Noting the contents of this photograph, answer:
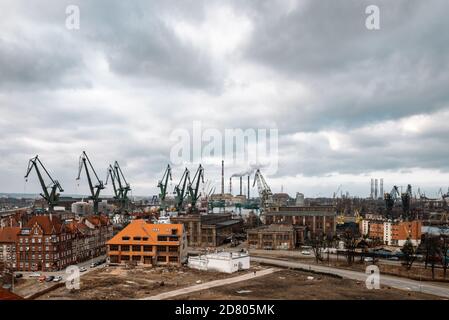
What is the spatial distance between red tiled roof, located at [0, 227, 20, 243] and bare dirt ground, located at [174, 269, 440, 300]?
3570 cm

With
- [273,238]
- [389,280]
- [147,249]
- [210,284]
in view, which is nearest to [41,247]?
[147,249]

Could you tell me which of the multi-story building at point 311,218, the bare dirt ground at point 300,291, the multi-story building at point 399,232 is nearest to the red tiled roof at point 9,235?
the bare dirt ground at point 300,291

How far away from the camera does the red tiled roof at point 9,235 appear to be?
62406mm

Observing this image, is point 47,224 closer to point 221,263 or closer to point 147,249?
point 147,249

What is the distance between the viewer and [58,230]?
2479 inches

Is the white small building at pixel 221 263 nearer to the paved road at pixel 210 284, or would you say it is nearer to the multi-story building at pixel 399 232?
the paved road at pixel 210 284

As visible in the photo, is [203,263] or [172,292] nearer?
[172,292]

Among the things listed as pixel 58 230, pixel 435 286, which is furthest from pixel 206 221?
pixel 435 286

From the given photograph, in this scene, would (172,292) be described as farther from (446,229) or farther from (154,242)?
(446,229)

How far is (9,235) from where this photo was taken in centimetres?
6284

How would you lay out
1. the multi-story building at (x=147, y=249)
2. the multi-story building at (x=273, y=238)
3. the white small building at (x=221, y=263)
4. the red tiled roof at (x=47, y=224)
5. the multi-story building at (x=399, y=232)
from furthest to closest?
1. the multi-story building at (x=399, y=232)
2. the multi-story building at (x=273, y=238)
3. the multi-story building at (x=147, y=249)
4. the red tiled roof at (x=47, y=224)
5. the white small building at (x=221, y=263)

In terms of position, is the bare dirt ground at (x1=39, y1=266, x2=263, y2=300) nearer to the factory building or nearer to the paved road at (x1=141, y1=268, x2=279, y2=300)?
the paved road at (x1=141, y1=268, x2=279, y2=300)

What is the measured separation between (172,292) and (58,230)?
92.7 feet

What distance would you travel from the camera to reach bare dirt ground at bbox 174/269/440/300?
41.6 metres
